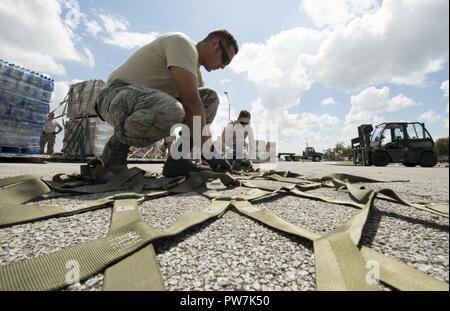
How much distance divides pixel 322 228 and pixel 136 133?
5.72 feet

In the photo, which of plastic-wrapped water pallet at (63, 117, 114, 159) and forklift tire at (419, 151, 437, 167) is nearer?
plastic-wrapped water pallet at (63, 117, 114, 159)

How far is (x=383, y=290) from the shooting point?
1.52 feet

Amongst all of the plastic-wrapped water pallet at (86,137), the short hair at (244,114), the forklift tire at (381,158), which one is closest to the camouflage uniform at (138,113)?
the short hair at (244,114)

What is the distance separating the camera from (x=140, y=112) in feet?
6.82

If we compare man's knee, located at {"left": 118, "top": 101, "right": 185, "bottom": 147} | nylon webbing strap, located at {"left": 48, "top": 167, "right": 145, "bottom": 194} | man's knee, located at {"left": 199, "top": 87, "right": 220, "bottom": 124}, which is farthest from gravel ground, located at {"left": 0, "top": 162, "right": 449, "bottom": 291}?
man's knee, located at {"left": 199, "top": 87, "right": 220, "bottom": 124}

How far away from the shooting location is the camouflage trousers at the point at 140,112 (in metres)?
2.07

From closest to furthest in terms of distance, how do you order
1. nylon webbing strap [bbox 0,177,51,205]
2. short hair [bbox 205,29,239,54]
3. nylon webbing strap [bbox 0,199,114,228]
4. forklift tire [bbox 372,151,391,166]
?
nylon webbing strap [bbox 0,199,114,228] < nylon webbing strap [bbox 0,177,51,205] < short hair [bbox 205,29,239,54] < forklift tire [bbox 372,151,391,166]

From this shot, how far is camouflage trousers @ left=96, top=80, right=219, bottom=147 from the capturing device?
2.07 meters

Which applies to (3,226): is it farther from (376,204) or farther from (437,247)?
(376,204)

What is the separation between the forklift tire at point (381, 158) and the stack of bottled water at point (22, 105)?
37.1 ft

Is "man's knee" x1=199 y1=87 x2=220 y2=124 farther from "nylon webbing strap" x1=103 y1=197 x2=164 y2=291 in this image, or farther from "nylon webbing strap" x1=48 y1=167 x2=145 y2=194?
"nylon webbing strap" x1=103 y1=197 x2=164 y2=291

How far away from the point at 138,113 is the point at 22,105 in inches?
271

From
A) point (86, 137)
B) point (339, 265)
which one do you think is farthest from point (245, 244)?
point (86, 137)

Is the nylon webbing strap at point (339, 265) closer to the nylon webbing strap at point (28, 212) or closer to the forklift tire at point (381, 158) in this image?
the nylon webbing strap at point (28, 212)
